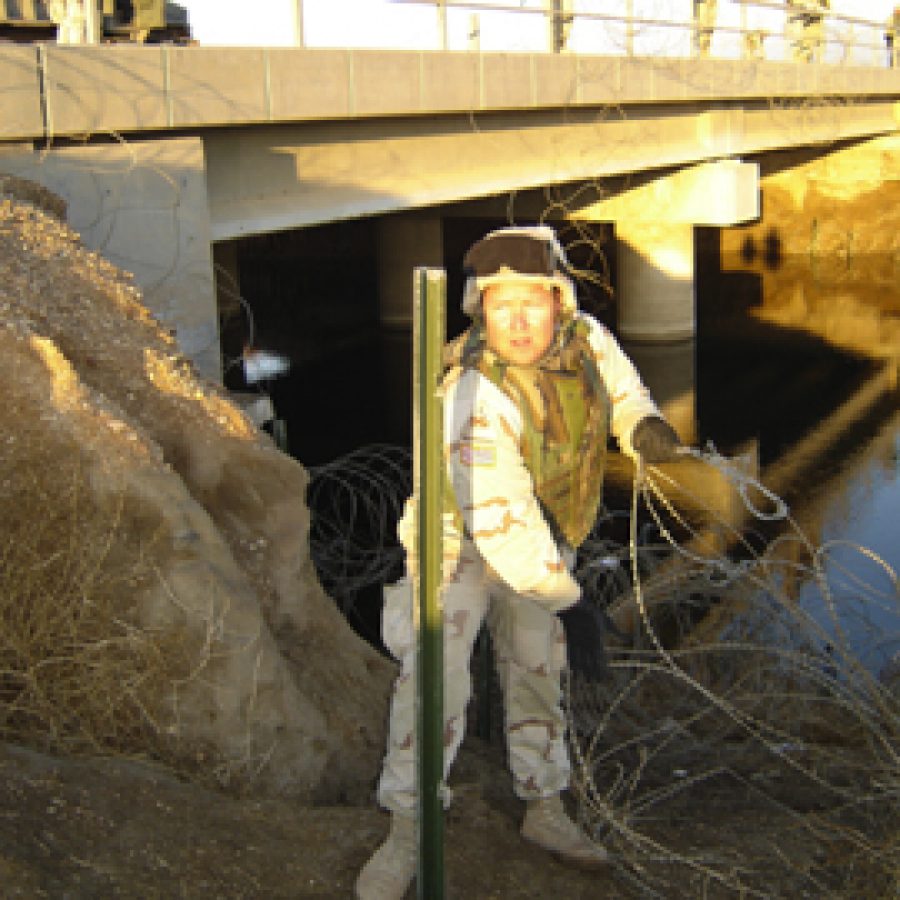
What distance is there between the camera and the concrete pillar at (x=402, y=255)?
17.5 m

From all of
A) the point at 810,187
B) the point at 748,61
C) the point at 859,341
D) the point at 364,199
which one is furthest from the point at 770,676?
the point at 810,187

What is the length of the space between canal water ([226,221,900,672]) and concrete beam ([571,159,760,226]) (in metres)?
1.52

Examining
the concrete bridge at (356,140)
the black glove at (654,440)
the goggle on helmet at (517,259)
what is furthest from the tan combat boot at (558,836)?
the concrete bridge at (356,140)

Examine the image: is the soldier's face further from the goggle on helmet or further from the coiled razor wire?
the coiled razor wire

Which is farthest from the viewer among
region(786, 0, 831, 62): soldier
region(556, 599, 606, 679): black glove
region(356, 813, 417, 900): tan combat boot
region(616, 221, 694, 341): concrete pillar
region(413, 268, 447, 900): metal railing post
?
region(616, 221, 694, 341): concrete pillar

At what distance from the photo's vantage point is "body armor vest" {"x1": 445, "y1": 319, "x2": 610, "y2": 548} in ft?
9.62

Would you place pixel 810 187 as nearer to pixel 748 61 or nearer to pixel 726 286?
pixel 726 286

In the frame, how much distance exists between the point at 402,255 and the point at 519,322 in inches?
600

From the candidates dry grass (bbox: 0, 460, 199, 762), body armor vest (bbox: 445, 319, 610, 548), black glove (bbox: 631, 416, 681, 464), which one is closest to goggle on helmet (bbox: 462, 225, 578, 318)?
body armor vest (bbox: 445, 319, 610, 548)

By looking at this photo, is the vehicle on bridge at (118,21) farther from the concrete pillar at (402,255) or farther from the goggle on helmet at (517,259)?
the goggle on helmet at (517,259)

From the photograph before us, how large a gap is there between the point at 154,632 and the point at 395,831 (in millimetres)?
861

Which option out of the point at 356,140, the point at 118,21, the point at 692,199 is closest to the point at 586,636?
the point at 356,140

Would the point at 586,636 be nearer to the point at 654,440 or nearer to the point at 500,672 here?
the point at 500,672

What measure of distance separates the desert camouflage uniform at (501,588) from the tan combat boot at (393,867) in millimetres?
55
